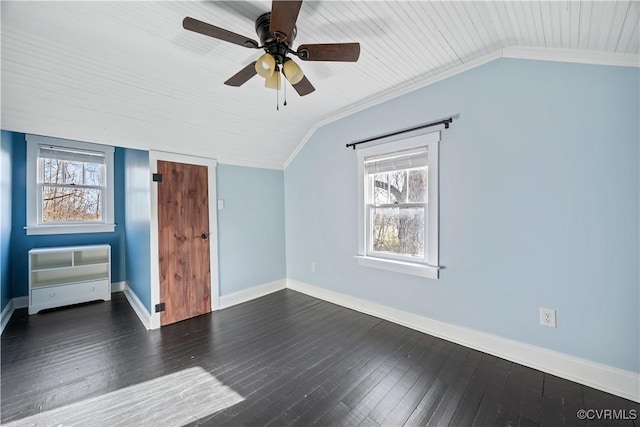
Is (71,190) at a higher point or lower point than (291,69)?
lower

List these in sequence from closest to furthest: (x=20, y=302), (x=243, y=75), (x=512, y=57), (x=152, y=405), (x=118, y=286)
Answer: (x=152, y=405) < (x=243, y=75) < (x=512, y=57) < (x=20, y=302) < (x=118, y=286)

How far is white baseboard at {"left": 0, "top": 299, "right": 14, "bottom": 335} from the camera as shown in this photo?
272 centimetres

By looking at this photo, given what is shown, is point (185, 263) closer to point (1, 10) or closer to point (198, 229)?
point (198, 229)

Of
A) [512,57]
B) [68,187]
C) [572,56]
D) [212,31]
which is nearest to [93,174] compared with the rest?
[68,187]

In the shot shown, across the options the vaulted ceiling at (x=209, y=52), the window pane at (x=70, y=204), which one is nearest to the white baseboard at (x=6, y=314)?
the window pane at (x=70, y=204)

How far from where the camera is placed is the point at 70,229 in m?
3.72

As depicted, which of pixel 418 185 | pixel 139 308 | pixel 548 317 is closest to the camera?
pixel 548 317

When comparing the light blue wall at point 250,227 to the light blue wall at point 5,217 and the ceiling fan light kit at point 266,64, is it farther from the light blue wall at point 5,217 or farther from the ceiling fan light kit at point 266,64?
the light blue wall at point 5,217

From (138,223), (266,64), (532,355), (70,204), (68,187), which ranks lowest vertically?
(532,355)

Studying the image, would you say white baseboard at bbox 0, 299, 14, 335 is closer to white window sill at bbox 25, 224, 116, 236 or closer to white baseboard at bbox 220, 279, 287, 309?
white window sill at bbox 25, 224, 116, 236

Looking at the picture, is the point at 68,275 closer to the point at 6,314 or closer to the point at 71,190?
the point at 6,314

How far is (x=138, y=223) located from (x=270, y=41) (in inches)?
116

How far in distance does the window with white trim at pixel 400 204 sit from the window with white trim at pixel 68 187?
4.09 meters

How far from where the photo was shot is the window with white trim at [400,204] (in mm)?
2516
